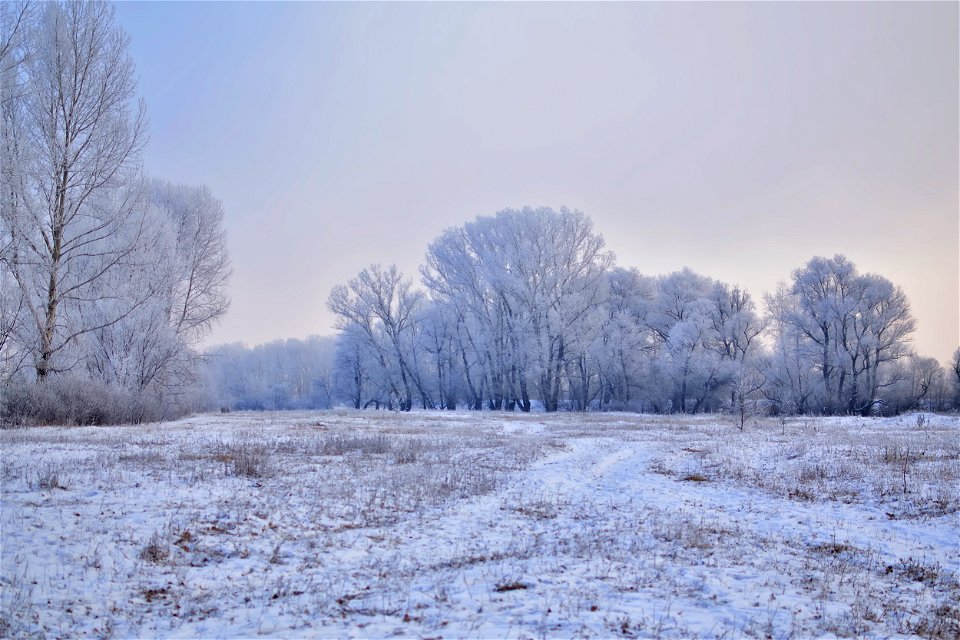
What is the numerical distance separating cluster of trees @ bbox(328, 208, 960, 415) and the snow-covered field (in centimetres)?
3837

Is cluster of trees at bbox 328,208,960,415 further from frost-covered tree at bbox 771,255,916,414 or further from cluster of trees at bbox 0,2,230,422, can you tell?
cluster of trees at bbox 0,2,230,422

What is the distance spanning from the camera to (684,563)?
7.86 m

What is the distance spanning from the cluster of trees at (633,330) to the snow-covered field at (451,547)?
126 ft

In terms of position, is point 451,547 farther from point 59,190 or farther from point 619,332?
point 619,332

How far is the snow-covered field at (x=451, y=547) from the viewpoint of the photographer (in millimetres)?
5793

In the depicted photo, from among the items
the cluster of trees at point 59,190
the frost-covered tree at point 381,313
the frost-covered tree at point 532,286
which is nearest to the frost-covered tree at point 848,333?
the frost-covered tree at point 532,286

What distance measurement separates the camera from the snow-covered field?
19.0 feet

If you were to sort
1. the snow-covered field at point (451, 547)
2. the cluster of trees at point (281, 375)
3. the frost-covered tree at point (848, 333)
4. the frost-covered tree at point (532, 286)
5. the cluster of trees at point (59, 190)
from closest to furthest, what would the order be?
the snow-covered field at point (451, 547)
the cluster of trees at point (59, 190)
the frost-covered tree at point (848, 333)
the frost-covered tree at point (532, 286)
the cluster of trees at point (281, 375)

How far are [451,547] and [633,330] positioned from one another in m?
51.4

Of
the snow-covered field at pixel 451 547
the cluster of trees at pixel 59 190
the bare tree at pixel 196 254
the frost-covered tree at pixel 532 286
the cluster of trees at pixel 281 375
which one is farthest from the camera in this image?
the cluster of trees at pixel 281 375

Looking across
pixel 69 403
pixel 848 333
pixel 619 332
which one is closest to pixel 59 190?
pixel 69 403

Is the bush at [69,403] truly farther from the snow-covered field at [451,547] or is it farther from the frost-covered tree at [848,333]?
the frost-covered tree at [848,333]

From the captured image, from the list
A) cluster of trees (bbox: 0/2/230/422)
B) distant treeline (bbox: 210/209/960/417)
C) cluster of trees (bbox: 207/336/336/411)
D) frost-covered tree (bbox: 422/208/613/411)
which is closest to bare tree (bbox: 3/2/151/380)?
cluster of trees (bbox: 0/2/230/422)

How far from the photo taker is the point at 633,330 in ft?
189
